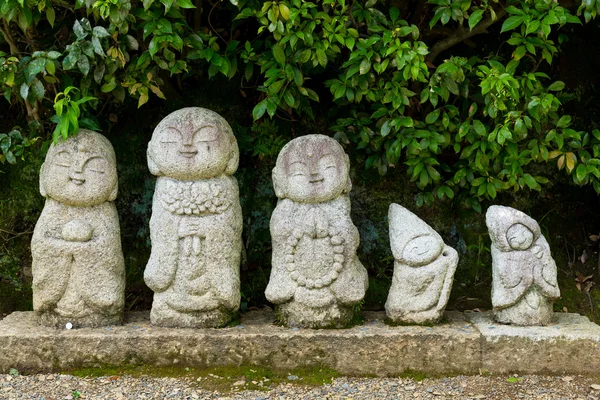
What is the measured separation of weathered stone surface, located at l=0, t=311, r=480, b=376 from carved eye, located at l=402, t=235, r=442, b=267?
0.46m

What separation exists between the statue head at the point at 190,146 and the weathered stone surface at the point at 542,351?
202 cm

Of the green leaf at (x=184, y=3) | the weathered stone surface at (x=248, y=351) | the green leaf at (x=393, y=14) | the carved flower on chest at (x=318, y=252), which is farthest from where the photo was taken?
the green leaf at (x=393, y=14)

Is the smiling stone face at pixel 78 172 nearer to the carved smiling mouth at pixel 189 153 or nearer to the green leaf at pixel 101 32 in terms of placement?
the carved smiling mouth at pixel 189 153

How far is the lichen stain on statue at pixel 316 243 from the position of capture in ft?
15.9

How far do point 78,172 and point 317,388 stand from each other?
2.02 meters

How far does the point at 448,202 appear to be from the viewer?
19.8 ft

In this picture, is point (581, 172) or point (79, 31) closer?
point (79, 31)

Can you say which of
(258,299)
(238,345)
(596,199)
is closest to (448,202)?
(596,199)

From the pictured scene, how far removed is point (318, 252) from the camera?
486 cm

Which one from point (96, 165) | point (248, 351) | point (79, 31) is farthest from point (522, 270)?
point (79, 31)

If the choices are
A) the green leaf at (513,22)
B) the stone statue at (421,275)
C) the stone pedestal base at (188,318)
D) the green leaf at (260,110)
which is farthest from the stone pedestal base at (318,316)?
the green leaf at (513,22)

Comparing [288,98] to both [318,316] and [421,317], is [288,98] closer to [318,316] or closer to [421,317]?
[318,316]

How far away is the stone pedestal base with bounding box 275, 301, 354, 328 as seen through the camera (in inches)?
192

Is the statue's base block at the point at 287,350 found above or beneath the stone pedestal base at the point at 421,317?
beneath
